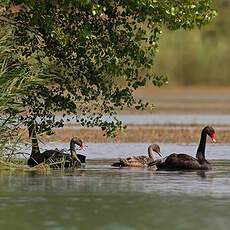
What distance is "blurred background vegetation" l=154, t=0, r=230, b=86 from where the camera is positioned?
265 ft

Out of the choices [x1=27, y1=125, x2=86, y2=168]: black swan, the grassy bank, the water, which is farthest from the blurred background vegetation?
the water

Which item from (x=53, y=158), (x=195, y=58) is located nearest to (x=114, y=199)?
(x=53, y=158)

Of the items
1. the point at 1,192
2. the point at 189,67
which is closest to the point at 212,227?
the point at 1,192

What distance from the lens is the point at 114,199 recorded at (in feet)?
52.7

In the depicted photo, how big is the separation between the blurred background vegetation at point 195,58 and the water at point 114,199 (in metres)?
58.5

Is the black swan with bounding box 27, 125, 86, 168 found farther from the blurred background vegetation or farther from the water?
the blurred background vegetation

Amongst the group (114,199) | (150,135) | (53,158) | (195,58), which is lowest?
(114,199)

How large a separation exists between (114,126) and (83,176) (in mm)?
2548

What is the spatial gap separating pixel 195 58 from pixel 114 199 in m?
67.9

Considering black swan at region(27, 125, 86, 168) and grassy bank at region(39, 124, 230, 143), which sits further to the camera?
grassy bank at region(39, 124, 230, 143)

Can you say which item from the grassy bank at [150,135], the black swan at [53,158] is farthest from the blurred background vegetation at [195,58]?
the black swan at [53,158]

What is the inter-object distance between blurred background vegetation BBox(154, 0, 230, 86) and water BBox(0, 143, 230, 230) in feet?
192

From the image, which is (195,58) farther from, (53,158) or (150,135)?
(53,158)

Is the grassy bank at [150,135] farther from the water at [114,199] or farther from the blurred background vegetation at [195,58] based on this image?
the blurred background vegetation at [195,58]
